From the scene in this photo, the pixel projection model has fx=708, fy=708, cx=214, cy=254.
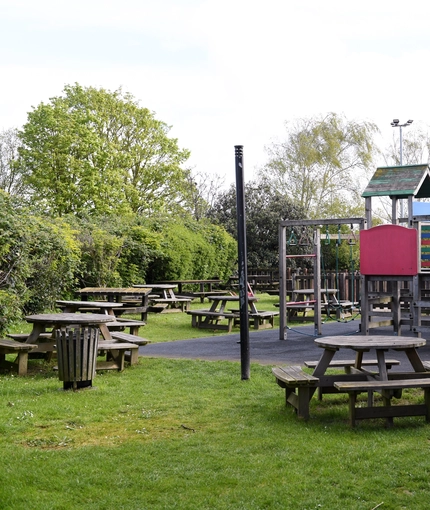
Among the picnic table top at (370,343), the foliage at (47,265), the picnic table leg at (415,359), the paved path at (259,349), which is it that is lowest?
the paved path at (259,349)

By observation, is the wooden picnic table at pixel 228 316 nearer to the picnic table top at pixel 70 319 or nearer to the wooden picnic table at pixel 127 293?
the wooden picnic table at pixel 127 293

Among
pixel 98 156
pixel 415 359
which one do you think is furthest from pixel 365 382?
pixel 98 156

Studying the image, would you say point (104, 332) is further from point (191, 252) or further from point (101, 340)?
point (191, 252)

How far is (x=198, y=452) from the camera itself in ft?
19.9

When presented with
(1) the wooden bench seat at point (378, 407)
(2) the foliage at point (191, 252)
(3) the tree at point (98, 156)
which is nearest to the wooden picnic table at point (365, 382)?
(1) the wooden bench seat at point (378, 407)

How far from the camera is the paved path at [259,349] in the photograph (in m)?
12.0

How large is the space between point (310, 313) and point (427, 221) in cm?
788

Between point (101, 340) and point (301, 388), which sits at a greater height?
point (101, 340)

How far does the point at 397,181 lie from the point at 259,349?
18.8ft

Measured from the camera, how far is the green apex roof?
52.7ft

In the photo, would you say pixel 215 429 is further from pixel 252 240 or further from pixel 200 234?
pixel 252 240

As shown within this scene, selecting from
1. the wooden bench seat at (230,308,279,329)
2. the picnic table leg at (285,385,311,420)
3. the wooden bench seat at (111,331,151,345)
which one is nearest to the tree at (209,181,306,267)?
the wooden bench seat at (230,308,279,329)

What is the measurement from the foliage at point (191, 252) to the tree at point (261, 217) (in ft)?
18.4

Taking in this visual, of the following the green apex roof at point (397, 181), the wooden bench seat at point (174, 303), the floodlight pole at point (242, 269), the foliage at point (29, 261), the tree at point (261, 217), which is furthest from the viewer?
the tree at point (261, 217)
